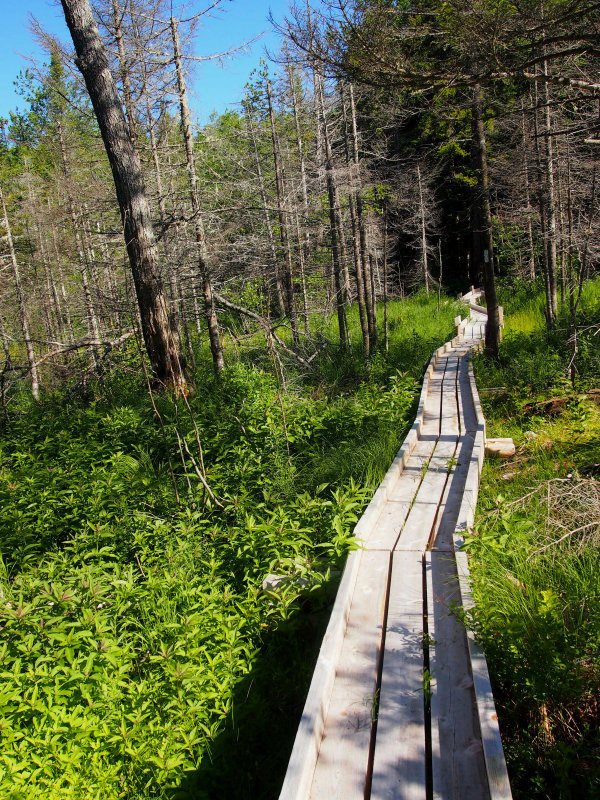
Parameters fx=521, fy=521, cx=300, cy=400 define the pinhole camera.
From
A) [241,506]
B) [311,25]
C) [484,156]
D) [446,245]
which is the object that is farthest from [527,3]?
[446,245]

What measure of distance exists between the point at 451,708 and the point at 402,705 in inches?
10.2

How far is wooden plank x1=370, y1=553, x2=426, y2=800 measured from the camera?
8.00ft

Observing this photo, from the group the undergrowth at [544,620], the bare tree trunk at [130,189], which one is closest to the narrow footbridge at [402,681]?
the undergrowth at [544,620]

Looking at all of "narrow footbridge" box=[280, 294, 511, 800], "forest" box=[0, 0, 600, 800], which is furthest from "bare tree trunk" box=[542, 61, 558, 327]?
"narrow footbridge" box=[280, 294, 511, 800]

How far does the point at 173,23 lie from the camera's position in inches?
389

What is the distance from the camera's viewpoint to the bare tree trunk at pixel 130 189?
8078mm

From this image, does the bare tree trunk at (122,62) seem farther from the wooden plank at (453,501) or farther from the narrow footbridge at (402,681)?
the narrow footbridge at (402,681)

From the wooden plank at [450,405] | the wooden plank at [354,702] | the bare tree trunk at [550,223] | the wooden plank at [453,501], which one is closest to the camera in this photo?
the wooden plank at [354,702]

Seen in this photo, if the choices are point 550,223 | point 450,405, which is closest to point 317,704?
point 450,405

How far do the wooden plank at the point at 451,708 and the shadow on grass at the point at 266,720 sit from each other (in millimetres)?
877

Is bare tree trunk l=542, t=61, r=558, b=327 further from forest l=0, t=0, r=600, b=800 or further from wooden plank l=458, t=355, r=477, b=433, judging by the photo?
wooden plank l=458, t=355, r=477, b=433

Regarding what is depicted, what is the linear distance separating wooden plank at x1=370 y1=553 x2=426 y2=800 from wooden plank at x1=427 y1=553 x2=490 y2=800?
0.07 meters

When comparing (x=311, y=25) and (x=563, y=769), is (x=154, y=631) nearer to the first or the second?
(x=563, y=769)

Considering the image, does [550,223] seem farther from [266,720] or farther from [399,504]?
[266,720]
